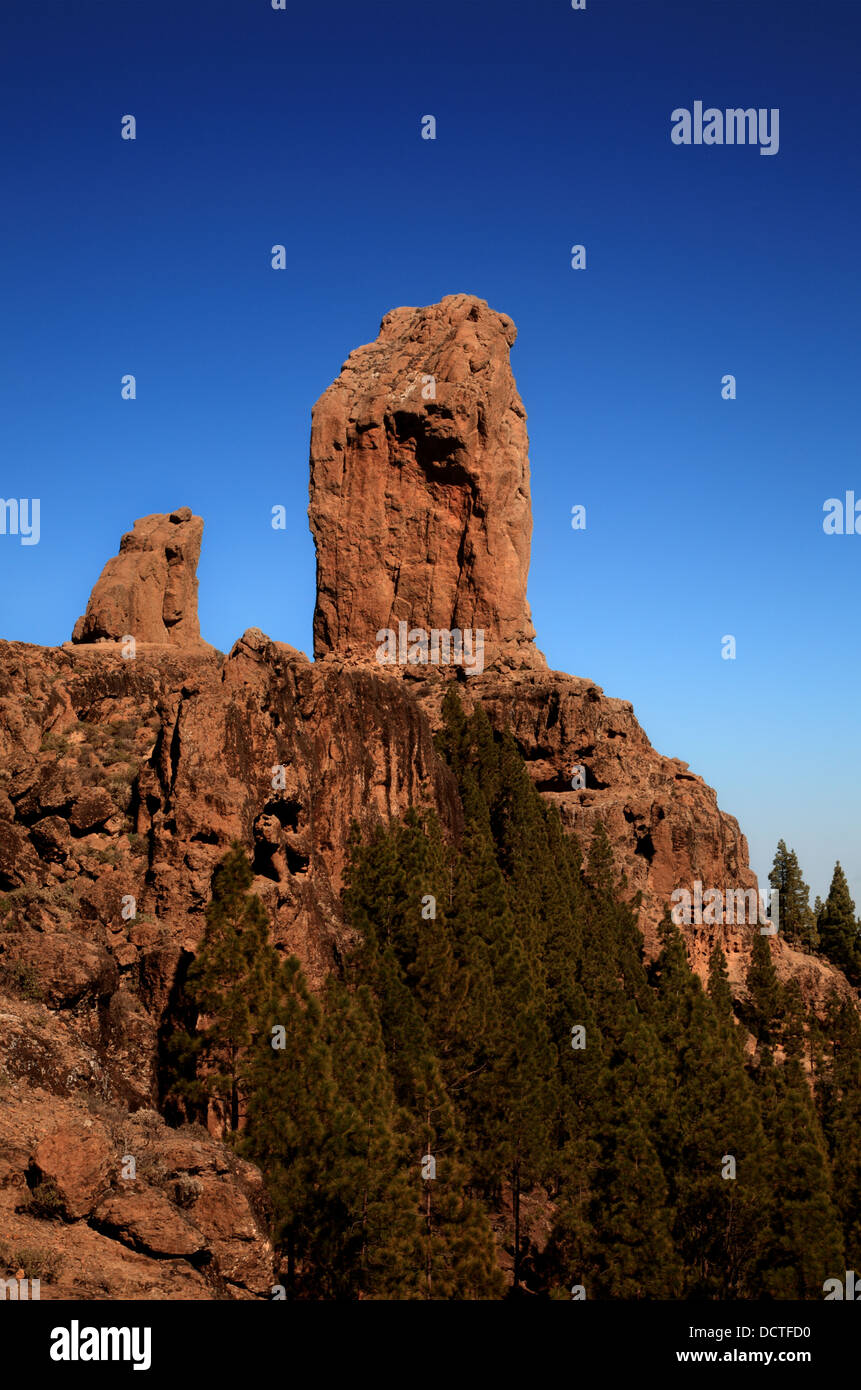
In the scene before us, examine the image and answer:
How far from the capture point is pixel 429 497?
90.9 metres

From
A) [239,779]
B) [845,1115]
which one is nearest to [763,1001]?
Result: [845,1115]

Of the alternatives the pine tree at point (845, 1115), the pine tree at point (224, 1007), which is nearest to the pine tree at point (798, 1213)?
the pine tree at point (845, 1115)

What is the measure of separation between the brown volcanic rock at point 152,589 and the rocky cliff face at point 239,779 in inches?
8.0

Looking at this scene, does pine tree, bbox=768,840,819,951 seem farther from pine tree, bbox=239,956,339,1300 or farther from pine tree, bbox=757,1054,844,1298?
pine tree, bbox=239,956,339,1300

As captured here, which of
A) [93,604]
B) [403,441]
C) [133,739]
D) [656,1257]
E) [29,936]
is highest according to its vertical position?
[403,441]

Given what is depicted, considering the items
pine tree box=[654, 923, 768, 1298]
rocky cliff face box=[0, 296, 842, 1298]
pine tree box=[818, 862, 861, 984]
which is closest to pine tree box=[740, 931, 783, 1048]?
rocky cliff face box=[0, 296, 842, 1298]

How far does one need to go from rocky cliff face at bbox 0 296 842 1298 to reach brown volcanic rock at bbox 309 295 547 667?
0.18 metres

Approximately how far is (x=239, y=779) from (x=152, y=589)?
143ft

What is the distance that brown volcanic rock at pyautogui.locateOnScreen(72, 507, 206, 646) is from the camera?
7469 centimetres

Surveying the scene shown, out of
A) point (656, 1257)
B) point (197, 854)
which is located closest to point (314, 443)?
point (197, 854)

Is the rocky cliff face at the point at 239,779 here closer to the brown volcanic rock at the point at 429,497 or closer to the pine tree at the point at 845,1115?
the brown volcanic rock at the point at 429,497
